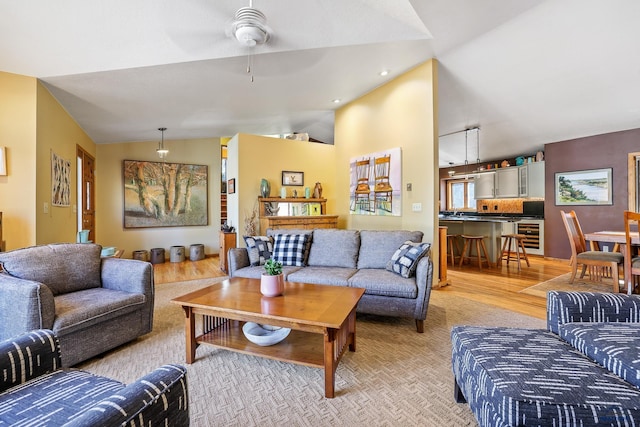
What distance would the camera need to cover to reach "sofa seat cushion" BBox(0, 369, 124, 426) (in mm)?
939

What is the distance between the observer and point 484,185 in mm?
8016

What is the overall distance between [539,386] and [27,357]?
6.52 feet

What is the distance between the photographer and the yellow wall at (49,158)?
10.3 feet

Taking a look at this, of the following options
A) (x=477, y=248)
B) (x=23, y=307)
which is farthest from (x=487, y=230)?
(x=23, y=307)

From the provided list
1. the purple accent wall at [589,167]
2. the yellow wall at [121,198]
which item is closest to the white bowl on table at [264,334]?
the yellow wall at [121,198]

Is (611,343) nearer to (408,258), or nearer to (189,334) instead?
(408,258)

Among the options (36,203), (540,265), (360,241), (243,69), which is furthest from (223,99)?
(540,265)

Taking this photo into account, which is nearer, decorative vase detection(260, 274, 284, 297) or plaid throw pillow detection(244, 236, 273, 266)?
decorative vase detection(260, 274, 284, 297)

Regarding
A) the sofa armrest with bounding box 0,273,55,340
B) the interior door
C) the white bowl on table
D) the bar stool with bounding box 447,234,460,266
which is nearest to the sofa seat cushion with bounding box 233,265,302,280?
the white bowl on table

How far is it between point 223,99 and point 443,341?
411 centimetres

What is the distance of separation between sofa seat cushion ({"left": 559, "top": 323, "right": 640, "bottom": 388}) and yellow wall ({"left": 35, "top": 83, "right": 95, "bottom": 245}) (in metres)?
4.58

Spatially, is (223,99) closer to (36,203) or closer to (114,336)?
(36,203)

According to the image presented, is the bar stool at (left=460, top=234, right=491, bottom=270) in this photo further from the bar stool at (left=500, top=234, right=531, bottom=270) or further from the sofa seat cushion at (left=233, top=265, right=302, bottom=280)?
the sofa seat cushion at (left=233, top=265, right=302, bottom=280)

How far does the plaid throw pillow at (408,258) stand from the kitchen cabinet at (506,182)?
18.9ft
